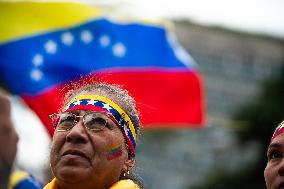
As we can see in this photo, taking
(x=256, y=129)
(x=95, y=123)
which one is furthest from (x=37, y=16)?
(x=256, y=129)

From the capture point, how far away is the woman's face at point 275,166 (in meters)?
5.57

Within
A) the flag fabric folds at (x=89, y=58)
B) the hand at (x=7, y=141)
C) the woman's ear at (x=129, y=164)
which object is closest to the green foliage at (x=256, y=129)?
the flag fabric folds at (x=89, y=58)

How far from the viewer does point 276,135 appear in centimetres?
585

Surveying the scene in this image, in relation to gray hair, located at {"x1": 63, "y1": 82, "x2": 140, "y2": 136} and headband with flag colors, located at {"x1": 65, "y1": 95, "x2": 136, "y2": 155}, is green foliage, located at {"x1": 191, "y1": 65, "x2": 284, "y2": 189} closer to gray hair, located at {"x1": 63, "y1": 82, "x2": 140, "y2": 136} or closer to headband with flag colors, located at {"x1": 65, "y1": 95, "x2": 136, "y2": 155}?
gray hair, located at {"x1": 63, "y1": 82, "x2": 140, "y2": 136}

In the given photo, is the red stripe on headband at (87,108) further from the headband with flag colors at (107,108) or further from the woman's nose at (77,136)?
the woman's nose at (77,136)

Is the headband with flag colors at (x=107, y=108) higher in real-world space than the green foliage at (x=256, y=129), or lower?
higher

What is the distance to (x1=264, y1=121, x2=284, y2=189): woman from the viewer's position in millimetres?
5578

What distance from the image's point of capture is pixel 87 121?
18.9 feet

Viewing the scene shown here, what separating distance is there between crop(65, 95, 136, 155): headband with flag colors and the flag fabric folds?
17.6ft

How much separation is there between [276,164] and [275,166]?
0.8 inches

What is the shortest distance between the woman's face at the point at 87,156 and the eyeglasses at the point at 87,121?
0.02 metres

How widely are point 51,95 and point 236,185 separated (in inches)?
494

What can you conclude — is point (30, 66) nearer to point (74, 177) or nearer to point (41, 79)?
point (41, 79)

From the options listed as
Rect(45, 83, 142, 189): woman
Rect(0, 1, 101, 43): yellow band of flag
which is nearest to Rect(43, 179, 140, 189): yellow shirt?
Rect(45, 83, 142, 189): woman
